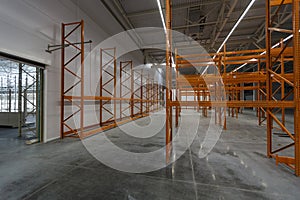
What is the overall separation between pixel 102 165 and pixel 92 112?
4.31 meters

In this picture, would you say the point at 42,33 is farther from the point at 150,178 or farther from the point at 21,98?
the point at 150,178

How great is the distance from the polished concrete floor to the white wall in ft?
5.74

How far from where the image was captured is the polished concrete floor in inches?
77.9

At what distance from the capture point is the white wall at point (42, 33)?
3.55m

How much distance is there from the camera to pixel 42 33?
4398 mm

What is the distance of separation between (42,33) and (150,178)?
522 cm

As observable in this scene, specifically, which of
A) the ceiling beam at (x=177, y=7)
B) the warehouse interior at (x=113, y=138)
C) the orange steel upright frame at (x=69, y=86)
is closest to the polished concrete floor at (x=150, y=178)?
the warehouse interior at (x=113, y=138)

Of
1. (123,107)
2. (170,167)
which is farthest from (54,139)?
(123,107)

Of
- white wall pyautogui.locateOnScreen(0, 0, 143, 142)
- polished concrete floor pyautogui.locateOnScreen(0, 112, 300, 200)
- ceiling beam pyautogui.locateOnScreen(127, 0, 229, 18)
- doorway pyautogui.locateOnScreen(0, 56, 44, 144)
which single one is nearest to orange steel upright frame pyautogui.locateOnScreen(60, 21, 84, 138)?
white wall pyautogui.locateOnScreen(0, 0, 143, 142)

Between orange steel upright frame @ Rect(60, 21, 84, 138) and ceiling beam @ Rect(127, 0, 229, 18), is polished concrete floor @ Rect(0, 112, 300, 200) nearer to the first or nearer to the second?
orange steel upright frame @ Rect(60, 21, 84, 138)

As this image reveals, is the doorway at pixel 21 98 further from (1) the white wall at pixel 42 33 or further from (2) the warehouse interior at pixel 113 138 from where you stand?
(1) the white wall at pixel 42 33

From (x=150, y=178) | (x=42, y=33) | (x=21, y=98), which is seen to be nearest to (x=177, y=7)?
(x=42, y=33)

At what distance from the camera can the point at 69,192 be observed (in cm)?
202

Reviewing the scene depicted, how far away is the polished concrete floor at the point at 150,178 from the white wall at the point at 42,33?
5.74 feet
